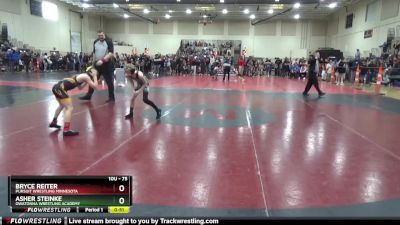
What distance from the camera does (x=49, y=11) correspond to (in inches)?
1271

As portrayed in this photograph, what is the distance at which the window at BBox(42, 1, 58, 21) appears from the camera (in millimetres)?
31594

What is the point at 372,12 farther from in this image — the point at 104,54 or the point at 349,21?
the point at 104,54

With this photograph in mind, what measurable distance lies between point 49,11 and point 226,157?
32.1m

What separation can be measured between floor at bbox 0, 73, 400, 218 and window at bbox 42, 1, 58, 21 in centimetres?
2587

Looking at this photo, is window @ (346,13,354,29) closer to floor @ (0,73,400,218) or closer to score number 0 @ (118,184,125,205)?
floor @ (0,73,400,218)

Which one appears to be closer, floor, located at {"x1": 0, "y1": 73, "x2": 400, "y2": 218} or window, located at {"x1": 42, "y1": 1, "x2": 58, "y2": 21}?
floor, located at {"x1": 0, "y1": 73, "x2": 400, "y2": 218}

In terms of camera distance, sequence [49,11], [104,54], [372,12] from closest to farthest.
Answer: [104,54]
[372,12]
[49,11]

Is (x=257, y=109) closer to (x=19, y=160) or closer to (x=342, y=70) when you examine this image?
(x=19, y=160)

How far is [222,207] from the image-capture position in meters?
3.31

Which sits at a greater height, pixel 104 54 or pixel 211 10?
pixel 211 10

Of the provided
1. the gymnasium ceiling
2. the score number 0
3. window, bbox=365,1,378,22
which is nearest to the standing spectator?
the score number 0

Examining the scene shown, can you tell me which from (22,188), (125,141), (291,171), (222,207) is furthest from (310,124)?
(22,188)
